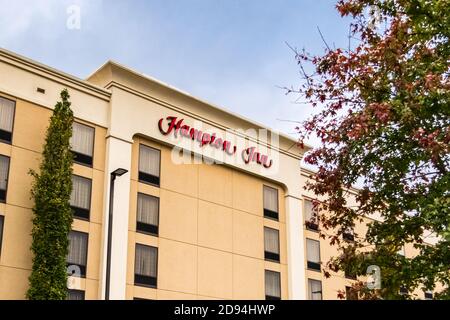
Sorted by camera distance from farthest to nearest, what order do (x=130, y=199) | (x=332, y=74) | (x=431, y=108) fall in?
(x=130, y=199), (x=332, y=74), (x=431, y=108)

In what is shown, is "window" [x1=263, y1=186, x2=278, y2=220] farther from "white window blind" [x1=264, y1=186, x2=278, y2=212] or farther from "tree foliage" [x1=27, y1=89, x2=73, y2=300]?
"tree foliage" [x1=27, y1=89, x2=73, y2=300]

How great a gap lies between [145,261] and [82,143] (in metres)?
6.40

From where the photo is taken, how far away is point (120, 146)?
31.4 meters

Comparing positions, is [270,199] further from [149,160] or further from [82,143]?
[82,143]

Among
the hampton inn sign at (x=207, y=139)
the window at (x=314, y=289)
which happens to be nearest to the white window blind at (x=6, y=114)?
the hampton inn sign at (x=207, y=139)

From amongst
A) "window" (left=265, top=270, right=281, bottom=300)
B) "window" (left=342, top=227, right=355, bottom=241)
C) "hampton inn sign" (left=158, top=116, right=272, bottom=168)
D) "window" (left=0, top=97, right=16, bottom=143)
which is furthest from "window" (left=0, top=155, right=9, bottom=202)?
"window" (left=342, top=227, right=355, bottom=241)

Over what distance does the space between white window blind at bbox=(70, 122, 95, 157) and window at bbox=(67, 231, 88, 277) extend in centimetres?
401

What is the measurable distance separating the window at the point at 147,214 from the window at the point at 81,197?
2.72 metres

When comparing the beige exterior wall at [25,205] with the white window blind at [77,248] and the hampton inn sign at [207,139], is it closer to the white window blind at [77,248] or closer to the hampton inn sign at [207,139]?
the white window blind at [77,248]

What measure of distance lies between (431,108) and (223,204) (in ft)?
78.7

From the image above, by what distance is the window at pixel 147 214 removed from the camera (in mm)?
31375

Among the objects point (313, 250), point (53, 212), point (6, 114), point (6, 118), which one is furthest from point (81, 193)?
point (313, 250)
